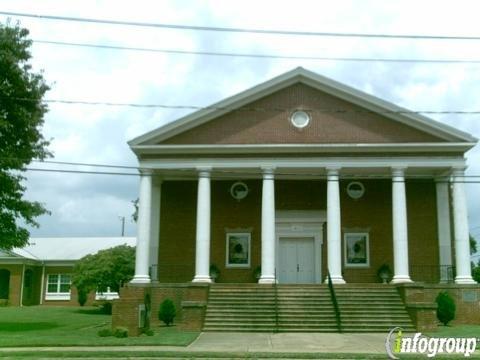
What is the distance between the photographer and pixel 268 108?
27.5 metres

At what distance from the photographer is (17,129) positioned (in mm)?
25594

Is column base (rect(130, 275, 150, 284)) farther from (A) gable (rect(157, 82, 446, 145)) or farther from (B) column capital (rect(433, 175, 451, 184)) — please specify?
(B) column capital (rect(433, 175, 451, 184))

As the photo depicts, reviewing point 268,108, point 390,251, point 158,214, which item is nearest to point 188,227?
point 158,214

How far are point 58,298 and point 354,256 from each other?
26.3m

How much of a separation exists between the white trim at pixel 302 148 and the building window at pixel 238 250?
4.70m

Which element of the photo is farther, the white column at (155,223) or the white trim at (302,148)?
the white column at (155,223)

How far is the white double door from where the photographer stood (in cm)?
2914

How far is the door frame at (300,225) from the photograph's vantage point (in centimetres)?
2911

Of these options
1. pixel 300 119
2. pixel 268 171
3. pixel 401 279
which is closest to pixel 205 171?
pixel 268 171

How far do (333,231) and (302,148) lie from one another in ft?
12.1

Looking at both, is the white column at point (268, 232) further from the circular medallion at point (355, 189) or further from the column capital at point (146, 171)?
the column capital at point (146, 171)

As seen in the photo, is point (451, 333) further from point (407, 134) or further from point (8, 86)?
point (8, 86)

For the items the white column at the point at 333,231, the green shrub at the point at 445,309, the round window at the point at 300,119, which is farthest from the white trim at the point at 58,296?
the green shrub at the point at 445,309

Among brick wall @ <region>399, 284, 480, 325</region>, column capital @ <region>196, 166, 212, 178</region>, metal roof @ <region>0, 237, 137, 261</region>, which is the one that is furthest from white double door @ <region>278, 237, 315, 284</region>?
metal roof @ <region>0, 237, 137, 261</region>
